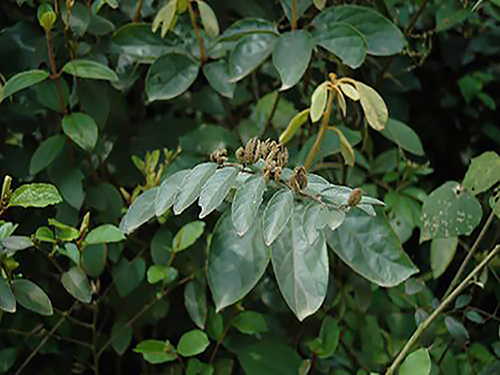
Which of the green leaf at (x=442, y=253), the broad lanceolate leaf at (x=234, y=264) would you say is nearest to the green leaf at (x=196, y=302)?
the broad lanceolate leaf at (x=234, y=264)

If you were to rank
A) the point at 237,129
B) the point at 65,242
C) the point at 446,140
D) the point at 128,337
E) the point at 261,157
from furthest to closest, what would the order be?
the point at 446,140
the point at 237,129
the point at 128,337
the point at 65,242
the point at 261,157

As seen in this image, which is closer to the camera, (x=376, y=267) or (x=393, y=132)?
(x=376, y=267)

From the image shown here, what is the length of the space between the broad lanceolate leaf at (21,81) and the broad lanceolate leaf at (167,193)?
0.28 meters

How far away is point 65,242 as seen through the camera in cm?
113

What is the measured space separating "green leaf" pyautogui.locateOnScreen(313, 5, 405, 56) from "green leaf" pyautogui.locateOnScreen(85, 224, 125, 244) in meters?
0.45

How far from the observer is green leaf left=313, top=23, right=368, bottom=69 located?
111 cm

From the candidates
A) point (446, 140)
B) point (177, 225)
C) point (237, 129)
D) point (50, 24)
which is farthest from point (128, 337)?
point (446, 140)

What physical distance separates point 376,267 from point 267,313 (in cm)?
40

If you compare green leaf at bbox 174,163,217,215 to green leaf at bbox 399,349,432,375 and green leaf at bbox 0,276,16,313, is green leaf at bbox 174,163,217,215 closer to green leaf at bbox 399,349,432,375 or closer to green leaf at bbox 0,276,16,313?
green leaf at bbox 0,276,16,313

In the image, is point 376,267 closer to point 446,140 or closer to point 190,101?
point 190,101

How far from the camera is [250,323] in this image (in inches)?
47.2

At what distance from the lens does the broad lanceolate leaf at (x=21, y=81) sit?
105cm

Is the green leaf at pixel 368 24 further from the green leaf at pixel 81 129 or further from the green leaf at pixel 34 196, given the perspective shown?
the green leaf at pixel 34 196

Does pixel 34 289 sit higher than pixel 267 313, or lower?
higher
